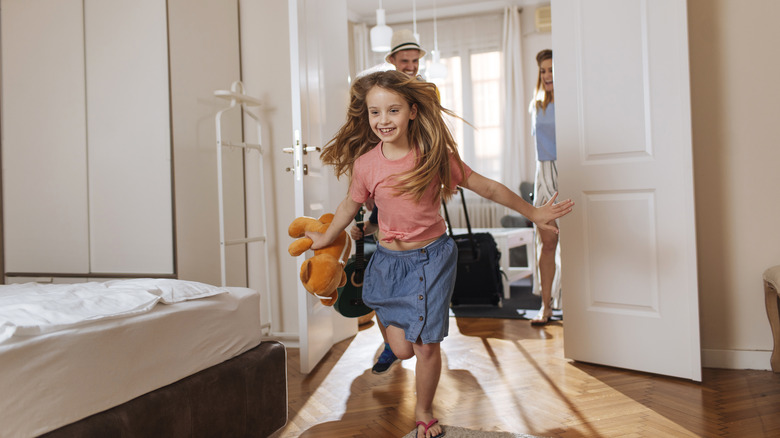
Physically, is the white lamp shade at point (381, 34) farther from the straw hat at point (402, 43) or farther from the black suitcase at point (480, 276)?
the black suitcase at point (480, 276)

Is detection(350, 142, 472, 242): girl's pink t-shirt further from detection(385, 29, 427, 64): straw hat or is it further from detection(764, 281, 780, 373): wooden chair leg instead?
detection(764, 281, 780, 373): wooden chair leg

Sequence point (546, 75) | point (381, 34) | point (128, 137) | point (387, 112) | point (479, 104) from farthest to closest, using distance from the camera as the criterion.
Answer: point (479, 104), point (381, 34), point (546, 75), point (128, 137), point (387, 112)

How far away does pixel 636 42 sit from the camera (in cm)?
235

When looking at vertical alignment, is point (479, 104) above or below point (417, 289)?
above

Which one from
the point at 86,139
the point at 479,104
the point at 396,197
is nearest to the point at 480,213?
the point at 479,104

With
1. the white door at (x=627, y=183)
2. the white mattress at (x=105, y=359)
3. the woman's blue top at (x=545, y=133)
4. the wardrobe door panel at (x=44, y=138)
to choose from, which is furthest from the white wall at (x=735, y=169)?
the wardrobe door panel at (x=44, y=138)

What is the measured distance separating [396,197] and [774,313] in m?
1.68

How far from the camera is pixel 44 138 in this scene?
10.1ft

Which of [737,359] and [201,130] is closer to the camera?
[737,359]

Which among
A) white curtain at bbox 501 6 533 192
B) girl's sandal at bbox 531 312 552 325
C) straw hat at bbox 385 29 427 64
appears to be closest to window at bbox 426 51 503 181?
white curtain at bbox 501 6 533 192

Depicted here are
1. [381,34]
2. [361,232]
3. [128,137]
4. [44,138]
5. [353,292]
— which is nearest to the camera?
[361,232]

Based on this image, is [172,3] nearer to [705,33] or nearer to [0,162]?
[0,162]

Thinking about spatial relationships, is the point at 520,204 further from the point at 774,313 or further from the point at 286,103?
the point at 286,103

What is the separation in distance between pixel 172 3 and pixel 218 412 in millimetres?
2166
